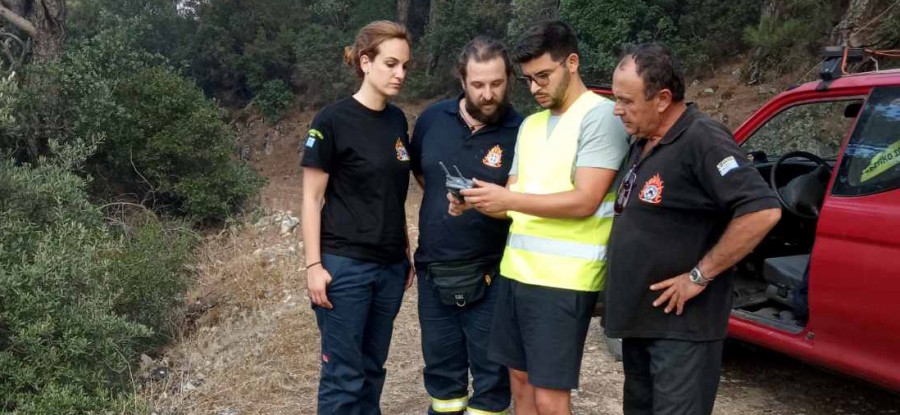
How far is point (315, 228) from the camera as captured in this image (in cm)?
289

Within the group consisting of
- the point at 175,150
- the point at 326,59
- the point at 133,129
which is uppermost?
the point at 326,59

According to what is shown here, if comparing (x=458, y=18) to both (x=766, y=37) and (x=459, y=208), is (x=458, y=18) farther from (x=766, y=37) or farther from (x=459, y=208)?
(x=459, y=208)

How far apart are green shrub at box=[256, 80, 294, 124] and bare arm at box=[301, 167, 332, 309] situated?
19025 mm

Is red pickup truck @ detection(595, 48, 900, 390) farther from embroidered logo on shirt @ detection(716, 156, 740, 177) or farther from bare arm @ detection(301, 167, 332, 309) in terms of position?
bare arm @ detection(301, 167, 332, 309)

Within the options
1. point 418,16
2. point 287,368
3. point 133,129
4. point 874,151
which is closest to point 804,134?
point 874,151

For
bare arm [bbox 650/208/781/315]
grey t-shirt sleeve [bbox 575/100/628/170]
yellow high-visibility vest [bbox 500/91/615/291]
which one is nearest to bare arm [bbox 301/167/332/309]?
yellow high-visibility vest [bbox 500/91/615/291]

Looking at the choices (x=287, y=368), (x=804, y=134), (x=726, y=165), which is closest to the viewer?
(x=726, y=165)

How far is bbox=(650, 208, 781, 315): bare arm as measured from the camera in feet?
7.01

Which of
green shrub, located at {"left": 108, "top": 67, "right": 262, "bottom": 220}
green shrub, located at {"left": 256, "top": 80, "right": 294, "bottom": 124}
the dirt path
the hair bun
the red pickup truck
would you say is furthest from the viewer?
green shrub, located at {"left": 256, "top": 80, "right": 294, "bottom": 124}

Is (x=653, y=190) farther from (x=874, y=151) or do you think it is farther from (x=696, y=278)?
(x=874, y=151)

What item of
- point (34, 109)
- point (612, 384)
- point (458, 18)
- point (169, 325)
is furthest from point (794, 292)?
point (458, 18)

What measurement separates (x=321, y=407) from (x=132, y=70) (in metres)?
9.91

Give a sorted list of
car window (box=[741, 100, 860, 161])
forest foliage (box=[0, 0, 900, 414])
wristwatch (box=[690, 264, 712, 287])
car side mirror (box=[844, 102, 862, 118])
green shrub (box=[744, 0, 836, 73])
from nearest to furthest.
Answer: wristwatch (box=[690, 264, 712, 287]), car side mirror (box=[844, 102, 862, 118]), car window (box=[741, 100, 860, 161]), forest foliage (box=[0, 0, 900, 414]), green shrub (box=[744, 0, 836, 73])

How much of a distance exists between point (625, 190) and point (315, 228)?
121cm
